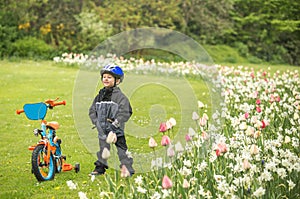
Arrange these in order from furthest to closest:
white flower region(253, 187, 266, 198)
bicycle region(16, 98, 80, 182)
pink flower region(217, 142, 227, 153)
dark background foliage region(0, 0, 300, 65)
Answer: dark background foliage region(0, 0, 300, 65)
bicycle region(16, 98, 80, 182)
pink flower region(217, 142, 227, 153)
white flower region(253, 187, 266, 198)

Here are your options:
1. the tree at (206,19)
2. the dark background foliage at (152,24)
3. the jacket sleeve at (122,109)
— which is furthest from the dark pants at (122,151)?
the tree at (206,19)

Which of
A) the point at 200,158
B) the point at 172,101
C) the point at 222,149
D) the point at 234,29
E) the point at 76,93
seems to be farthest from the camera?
the point at 234,29

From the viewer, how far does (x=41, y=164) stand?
5500 mm

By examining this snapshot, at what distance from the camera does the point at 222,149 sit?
13.6 feet

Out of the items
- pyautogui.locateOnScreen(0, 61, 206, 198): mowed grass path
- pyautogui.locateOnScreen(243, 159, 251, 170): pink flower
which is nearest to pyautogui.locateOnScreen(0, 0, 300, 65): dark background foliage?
pyautogui.locateOnScreen(0, 61, 206, 198): mowed grass path

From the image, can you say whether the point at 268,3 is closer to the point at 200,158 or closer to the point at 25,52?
the point at 25,52

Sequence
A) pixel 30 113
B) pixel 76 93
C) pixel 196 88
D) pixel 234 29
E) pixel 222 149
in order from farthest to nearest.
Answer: pixel 234 29
pixel 196 88
pixel 76 93
pixel 30 113
pixel 222 149

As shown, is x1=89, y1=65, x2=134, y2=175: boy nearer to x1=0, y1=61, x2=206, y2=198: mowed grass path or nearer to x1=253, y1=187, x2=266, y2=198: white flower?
x1=0, y1=61, x2=206, y2=198: mowed grass path

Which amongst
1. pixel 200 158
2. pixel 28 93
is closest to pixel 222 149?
pixel 200 158

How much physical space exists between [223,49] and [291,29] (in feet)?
12.8

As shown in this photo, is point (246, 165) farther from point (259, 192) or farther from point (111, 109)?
point (111, 109)

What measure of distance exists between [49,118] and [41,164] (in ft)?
14.3

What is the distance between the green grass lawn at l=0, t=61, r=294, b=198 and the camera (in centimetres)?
554

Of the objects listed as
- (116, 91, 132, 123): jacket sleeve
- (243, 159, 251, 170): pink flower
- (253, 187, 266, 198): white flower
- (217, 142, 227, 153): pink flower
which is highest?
(116, 91, 132, 123): jacket sleeve
